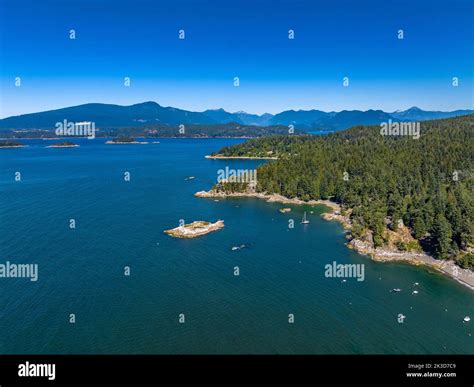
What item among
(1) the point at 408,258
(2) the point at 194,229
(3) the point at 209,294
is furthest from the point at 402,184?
(3) the point at 209,294

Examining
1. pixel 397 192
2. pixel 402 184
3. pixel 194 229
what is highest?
pixel 402 184

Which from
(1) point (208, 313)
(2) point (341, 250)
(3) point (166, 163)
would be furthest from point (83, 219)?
(3) point (166, 163)

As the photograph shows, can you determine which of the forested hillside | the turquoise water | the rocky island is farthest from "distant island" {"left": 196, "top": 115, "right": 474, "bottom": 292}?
the rocky island

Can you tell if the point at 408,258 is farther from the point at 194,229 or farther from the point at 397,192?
the point at 194,229

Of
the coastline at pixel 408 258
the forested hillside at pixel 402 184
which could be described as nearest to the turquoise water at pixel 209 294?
the coastline at pixel 408 258

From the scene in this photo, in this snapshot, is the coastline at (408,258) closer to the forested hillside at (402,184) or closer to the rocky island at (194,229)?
the forested hillside at (402,184)

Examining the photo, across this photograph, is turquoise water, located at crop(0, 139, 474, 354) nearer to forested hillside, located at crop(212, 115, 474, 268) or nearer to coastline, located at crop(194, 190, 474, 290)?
coastline, located at crop(194, 190, 474, 290)
